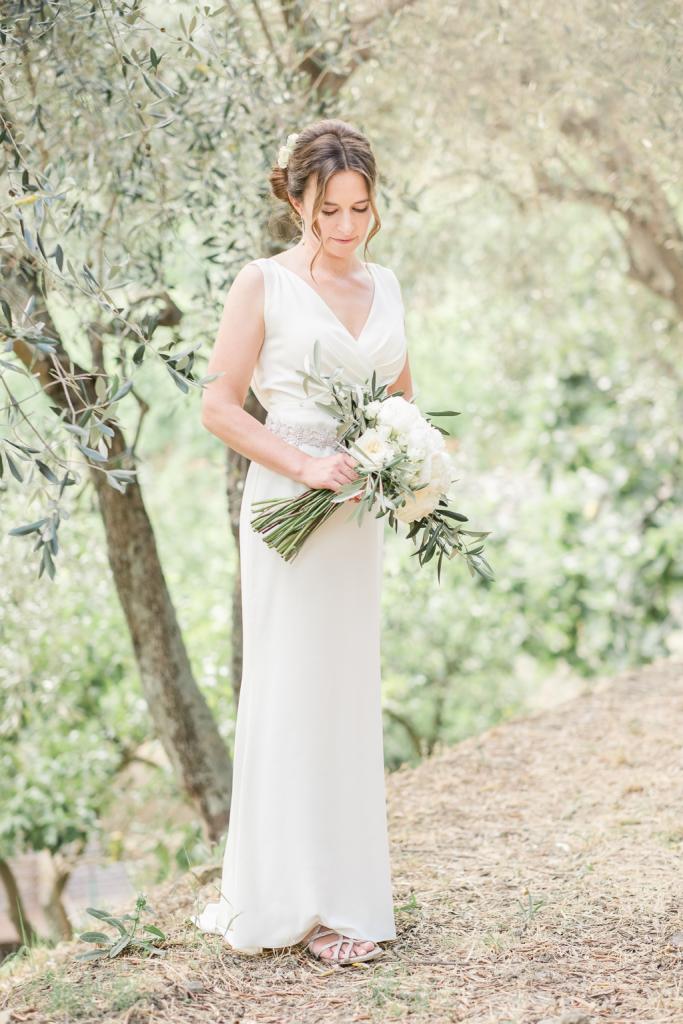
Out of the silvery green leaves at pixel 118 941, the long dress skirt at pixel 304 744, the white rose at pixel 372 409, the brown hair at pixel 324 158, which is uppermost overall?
the brown hair at pixel 324 158

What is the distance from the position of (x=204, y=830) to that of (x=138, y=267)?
2586 mm

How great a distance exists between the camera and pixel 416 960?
310 centimetres

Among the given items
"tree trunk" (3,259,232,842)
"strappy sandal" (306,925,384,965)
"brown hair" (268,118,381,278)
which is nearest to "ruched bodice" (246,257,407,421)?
"brown hair" (268,118,381,278)

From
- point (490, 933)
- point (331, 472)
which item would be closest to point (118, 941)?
point (490, 933)

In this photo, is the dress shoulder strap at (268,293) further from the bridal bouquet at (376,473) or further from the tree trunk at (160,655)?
the tree trunk at (160,655)

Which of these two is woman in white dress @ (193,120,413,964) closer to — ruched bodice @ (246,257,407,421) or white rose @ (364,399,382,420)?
ruched bodice @ (246,257,407,421)

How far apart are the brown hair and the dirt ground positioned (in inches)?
76.1

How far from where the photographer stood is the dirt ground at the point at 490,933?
279cm

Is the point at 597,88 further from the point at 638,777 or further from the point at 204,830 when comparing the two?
the point at 204,830

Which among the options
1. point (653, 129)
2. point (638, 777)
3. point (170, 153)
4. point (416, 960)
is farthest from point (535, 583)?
point (416, 960)

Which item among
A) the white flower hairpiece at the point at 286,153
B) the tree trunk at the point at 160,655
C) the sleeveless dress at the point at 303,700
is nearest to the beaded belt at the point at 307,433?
the sleeveless dress at the point at 303,700

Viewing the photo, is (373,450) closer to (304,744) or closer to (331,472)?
(331,472)

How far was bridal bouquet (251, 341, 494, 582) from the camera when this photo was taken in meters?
2.88

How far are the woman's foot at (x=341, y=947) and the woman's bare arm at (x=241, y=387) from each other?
1.30m
